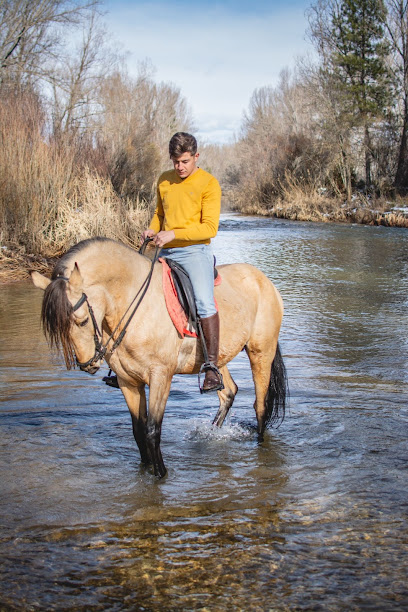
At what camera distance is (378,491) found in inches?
159

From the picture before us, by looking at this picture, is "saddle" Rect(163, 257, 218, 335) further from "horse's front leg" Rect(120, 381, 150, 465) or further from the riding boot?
"horse's front leg" Rect(120, 381, 150, 465)

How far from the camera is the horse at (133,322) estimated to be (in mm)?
3596

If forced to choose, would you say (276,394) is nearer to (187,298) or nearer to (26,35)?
(187,298)

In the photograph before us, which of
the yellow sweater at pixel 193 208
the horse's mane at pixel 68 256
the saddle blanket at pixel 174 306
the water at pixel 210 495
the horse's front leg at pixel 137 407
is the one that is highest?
the yellow sweater at pixel 193 208

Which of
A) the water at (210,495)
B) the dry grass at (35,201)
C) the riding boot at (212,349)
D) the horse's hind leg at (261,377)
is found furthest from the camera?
the dry grass at (35,201)

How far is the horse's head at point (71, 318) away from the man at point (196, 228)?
89 centimetres

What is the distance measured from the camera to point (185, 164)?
429cm

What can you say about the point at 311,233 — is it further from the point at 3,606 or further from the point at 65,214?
the point at 3,606

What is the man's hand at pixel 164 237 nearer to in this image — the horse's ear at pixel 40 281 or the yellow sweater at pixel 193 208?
the yellow sweater at pixel 193 208

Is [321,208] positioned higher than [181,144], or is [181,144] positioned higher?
[321,208]

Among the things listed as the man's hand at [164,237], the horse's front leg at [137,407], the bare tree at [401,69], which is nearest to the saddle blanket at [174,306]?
the man's hand at [164,237]

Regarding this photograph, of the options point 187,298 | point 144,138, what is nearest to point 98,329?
point 187,298

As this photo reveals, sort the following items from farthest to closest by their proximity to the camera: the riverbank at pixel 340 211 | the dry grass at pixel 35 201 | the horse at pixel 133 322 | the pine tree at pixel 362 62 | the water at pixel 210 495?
the pine tree at pixel 362 62, the riverbank at pixel 340 211, the dry grass at pixel 35 201, the horse at pixel 133 322, the water at pixel 210 495

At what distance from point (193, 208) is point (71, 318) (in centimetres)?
134
